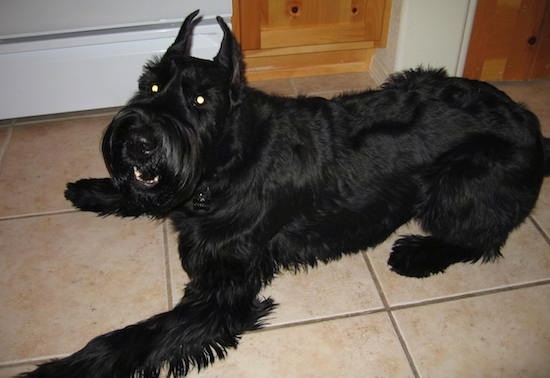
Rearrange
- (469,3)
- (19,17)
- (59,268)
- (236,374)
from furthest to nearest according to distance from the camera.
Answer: (469,3) → (19,17) → (59,268) → (236,374)

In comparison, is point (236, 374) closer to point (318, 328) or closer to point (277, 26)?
point (318, 328)

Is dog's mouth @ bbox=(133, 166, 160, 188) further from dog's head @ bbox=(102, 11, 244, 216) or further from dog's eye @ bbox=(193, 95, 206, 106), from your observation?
dog's eye @ bbox=(193, 95, 206, 106)

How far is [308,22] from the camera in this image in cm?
245

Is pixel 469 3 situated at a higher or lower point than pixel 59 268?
higher

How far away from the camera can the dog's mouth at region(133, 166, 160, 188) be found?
1.30 meters

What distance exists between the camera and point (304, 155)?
149cm

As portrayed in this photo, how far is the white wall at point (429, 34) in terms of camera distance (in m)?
2.32

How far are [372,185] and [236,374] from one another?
722 mm

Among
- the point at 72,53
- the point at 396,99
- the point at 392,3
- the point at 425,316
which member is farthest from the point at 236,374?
the point at 392,3

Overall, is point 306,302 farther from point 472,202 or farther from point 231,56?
point 231,56

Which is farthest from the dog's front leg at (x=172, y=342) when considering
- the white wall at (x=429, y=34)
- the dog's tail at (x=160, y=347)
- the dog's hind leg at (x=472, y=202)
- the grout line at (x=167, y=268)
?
the white wall at (x=429, y=34)

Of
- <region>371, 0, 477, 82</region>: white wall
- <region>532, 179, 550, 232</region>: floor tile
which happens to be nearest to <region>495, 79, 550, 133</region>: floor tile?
<region>371, 0, 477, 82</region>: white wall

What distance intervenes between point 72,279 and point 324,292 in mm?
879

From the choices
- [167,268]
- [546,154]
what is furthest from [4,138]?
[546,154]
